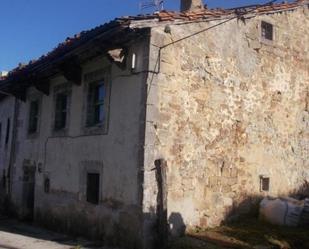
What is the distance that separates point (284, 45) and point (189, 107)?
4.41m

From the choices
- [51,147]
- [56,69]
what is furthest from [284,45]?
[51,147]

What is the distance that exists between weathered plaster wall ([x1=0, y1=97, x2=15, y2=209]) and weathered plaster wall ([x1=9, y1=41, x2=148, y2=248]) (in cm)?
262

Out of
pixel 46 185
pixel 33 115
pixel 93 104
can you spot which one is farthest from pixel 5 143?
pixel 93 104

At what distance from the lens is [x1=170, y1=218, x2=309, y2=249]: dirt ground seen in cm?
886

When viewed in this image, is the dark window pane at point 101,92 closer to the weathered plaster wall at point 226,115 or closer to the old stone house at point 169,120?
the old stone house at point 169,120

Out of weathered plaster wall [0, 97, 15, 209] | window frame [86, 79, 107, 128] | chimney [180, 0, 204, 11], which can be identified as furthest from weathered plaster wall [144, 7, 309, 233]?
weathered plaster wall [0, 97, 15, 209]

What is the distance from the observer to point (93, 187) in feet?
35.6

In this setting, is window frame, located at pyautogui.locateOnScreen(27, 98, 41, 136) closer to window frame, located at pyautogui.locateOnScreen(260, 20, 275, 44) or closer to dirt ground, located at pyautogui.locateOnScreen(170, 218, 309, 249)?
dirt ground, located at pyautogui.locateOnScreen(170, 218, 309, 249)

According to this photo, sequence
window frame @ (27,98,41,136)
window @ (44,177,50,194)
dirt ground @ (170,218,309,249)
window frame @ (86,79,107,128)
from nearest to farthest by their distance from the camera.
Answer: dirt ground @ (170,218,309,249) → window frame @ (86,79,107,128) → window @ (44,177,50,194) → window frame @ (27,98,41,136)

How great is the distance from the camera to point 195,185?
9859 mm

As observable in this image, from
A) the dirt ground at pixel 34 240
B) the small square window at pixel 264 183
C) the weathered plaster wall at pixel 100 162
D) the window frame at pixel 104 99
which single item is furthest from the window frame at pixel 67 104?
the small square window at pixel 264 183

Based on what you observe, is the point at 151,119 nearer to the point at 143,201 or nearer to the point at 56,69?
the point at 143,201

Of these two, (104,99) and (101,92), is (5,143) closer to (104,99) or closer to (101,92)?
(101,92)

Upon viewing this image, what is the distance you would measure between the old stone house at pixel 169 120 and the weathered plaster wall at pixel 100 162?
3 centimetres
